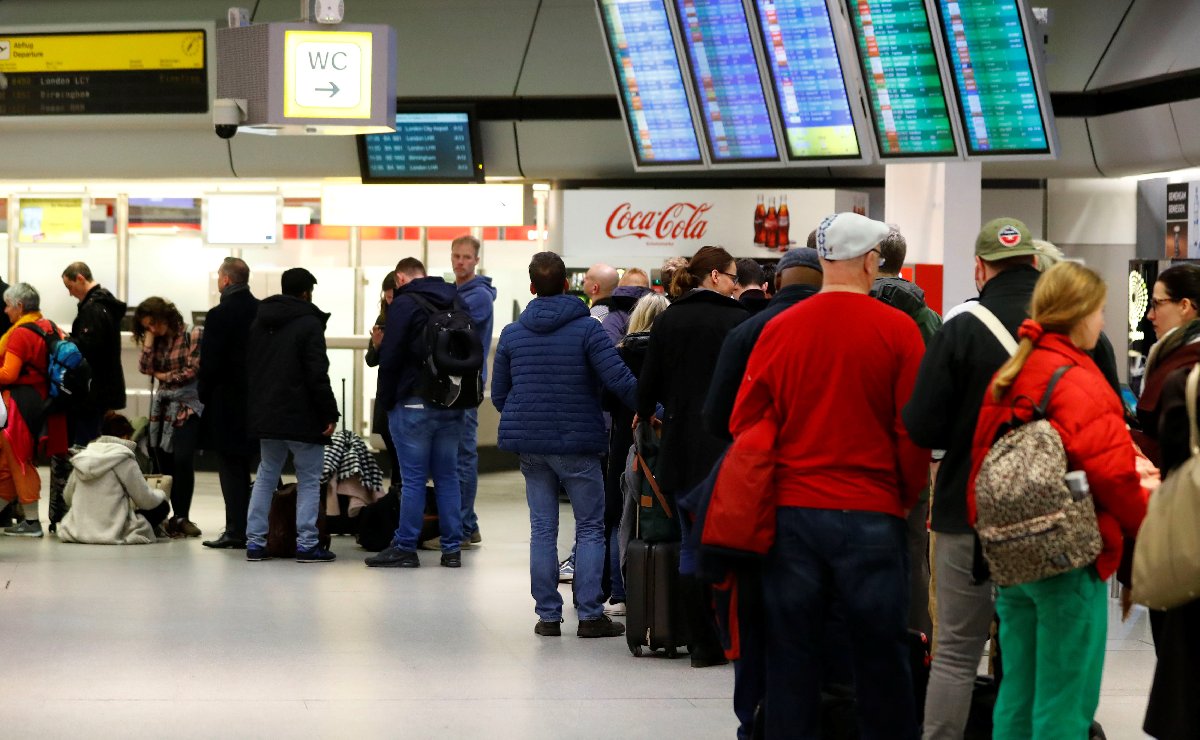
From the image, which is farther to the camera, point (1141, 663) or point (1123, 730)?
point (1141, 663)

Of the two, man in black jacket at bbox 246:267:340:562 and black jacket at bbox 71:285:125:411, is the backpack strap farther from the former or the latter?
black jacket at bbox 71:285:125:411

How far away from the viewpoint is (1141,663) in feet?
21.3

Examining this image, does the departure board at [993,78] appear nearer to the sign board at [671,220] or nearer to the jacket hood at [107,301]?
the sign board at [671,220]

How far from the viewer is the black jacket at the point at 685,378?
5.91 m

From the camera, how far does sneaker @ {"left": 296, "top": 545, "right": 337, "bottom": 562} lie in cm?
927

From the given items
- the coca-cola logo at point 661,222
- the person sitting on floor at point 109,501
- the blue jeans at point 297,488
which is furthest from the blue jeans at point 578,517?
the coca-cola logo at point 661,222

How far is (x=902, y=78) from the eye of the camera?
8.52 m

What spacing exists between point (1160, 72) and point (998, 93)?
3.59 metres

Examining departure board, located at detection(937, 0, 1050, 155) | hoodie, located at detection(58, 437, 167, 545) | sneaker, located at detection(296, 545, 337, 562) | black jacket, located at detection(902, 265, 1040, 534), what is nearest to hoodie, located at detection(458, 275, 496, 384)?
sneaker, located at detection(296, 545, 337, 562)

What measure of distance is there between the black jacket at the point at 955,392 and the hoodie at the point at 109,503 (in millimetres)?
6611

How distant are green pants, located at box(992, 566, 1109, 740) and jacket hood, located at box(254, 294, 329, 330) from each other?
5.81 metres

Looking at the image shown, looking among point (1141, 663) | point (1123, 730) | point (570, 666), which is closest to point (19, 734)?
point (570, 666)

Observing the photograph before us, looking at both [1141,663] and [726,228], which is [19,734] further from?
[726,228]

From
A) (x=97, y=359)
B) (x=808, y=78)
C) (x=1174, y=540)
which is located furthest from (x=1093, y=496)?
(x=97, y=359)
